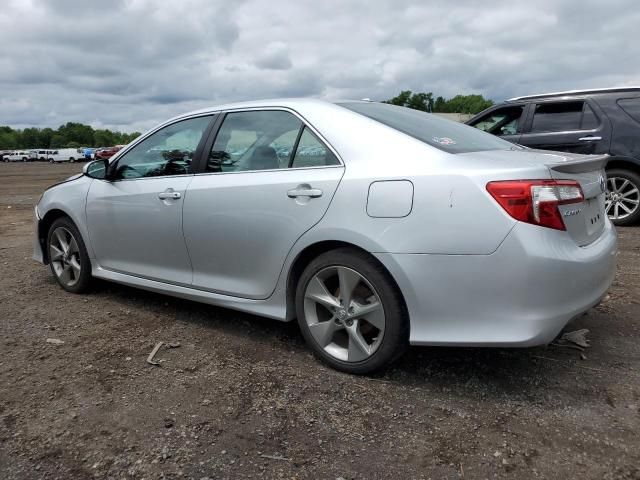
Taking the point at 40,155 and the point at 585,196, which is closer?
the point at 585,196

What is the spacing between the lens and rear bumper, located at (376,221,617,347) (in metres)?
2.45

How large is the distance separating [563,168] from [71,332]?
129 inches

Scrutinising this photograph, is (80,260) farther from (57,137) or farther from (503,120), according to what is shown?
(57,137)

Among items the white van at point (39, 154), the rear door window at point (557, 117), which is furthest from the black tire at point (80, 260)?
the white van at point (39, 154)

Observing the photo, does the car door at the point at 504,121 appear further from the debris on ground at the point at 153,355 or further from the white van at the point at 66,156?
the white van at the point at 66,156

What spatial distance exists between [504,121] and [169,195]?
5474mm

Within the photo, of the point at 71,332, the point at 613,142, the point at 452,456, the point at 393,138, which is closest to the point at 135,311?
the point at 71,332

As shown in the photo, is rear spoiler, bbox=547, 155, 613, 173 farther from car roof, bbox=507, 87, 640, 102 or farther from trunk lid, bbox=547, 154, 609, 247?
car roof, bbox=507, 87, 640, 102

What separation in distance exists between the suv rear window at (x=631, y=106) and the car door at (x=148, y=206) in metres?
5.43

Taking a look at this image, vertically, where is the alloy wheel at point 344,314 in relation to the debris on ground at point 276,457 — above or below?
above

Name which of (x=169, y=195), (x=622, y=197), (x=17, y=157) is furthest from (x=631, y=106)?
(x=17, y=157)

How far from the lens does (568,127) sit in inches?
278

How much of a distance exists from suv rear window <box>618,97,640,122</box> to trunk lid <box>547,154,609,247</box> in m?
4.35

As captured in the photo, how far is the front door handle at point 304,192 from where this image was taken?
2.97 m
